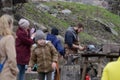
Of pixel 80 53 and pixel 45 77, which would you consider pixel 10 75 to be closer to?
pixel 45 77

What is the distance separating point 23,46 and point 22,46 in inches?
0.9

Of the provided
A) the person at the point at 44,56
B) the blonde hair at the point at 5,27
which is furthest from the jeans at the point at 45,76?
the blonde hair at the point at 5,27

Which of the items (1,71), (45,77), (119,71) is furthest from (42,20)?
(119,71)

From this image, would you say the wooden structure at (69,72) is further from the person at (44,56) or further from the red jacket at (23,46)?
the red jacket at (23,46)

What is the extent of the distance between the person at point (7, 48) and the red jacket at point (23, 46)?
10.2ft

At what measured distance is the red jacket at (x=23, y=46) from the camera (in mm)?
11695

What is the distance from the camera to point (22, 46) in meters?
11.8

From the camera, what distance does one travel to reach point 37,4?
3084cm

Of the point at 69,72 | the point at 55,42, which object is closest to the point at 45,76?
the point at 55,42

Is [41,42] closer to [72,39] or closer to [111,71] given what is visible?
[72,39]

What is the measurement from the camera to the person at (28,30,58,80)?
11.4 metres

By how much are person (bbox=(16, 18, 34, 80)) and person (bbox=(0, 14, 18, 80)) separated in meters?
3.10

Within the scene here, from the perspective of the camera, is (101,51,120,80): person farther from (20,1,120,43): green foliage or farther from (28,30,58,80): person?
(20,1,120,43): green foliage

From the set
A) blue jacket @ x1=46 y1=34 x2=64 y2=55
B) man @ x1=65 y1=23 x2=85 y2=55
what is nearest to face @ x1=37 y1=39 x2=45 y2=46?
blue jacket @ x1=46 y1=34 x2=64 y2=55
